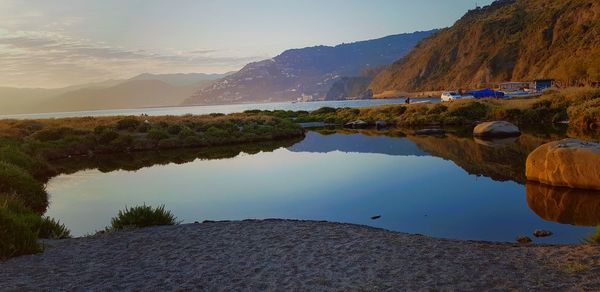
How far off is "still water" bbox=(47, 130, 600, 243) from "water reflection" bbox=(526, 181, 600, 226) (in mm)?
29

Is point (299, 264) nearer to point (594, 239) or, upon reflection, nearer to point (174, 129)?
point (594, 239)

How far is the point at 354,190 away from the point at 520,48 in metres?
146

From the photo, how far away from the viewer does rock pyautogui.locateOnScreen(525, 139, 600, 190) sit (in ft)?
52.9

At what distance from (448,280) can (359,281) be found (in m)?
1.38

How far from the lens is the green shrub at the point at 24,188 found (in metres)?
17.4

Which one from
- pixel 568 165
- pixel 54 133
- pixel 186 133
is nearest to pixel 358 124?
pixel 186 133

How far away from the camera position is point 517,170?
2167 centimetres

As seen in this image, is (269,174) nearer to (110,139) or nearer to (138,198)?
(138,198)

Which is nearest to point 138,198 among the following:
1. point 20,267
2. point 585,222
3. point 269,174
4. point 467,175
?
point 269,174

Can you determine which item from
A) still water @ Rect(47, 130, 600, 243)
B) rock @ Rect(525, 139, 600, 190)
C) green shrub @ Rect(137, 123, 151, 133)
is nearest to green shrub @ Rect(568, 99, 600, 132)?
still water @ Rect(47, 130, 600, 243)

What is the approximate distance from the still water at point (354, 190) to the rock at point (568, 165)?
Answer: 2.25 ft

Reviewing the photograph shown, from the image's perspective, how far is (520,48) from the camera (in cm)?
14525

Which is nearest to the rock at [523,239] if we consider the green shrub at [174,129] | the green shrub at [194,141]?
the green shrub at [194,141]

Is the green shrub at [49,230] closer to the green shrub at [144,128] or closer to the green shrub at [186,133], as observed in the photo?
the green shrub at [186,133]
